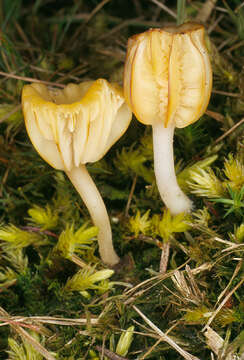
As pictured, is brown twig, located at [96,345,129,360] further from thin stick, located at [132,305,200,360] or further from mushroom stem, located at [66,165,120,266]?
mushroom stem, located at [66,165,120,266]

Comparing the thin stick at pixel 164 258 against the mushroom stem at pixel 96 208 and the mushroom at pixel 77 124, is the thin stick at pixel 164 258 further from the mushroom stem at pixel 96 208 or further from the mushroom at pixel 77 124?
the mushroom at pixel 77 124

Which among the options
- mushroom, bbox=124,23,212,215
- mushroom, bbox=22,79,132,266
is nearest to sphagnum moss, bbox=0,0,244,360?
mushroom, bbox=22,79,132,266

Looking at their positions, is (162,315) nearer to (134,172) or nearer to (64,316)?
(64,316)

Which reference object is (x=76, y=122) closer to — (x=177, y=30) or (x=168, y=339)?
(x=177, y=30)

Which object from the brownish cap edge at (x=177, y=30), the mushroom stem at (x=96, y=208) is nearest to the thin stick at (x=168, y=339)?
the mushroom stem at (x=96, y=208)

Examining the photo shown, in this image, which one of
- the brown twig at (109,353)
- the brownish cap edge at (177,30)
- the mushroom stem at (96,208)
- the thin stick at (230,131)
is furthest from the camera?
the thin stick at (230,131)

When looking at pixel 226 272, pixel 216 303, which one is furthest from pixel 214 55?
pixel 216 303
